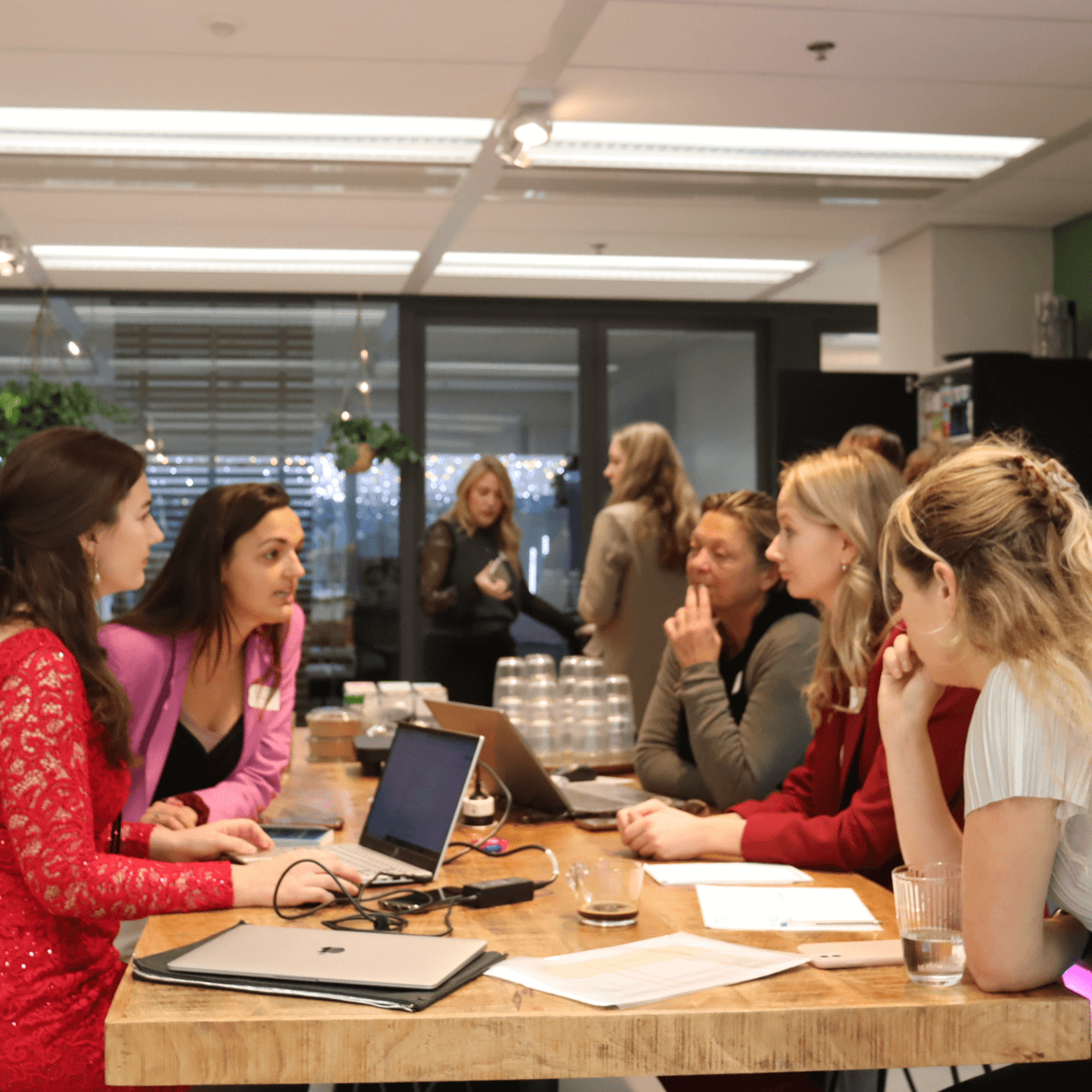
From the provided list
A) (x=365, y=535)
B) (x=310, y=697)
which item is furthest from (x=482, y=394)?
(x=310, y=697)

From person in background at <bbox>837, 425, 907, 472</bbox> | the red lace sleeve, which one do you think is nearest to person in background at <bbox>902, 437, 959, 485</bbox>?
person in background at <bbox>837, 425, 907, 472</bbox>

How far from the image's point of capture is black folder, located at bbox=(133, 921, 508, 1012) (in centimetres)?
137

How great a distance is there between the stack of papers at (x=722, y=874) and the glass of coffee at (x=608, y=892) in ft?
0.79

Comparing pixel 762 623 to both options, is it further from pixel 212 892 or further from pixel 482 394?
pixel 482 394

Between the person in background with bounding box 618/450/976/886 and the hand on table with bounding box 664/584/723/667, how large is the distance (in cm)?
22

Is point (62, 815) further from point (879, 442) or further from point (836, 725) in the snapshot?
point (879, 442)

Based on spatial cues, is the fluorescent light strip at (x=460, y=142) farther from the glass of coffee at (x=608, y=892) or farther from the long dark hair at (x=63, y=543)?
the glass of coffee at (x=608, y=892)

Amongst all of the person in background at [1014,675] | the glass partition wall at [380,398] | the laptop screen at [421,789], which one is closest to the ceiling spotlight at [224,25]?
the laptop screen at [421,789]

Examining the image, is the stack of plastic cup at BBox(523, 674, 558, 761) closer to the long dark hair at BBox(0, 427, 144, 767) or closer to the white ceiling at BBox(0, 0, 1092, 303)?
the long dark hair at BBox(0, 427, 144, 767)

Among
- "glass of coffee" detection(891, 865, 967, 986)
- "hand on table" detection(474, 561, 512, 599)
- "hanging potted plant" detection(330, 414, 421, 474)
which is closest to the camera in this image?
"glass of coffee" detection(891, 865, 967, 986)

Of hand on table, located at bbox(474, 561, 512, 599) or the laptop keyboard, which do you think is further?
hand on table, located at bbox(474, 561, 512, 599)

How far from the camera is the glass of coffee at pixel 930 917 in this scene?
146cm

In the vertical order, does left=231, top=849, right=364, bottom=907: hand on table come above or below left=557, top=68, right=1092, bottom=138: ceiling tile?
below

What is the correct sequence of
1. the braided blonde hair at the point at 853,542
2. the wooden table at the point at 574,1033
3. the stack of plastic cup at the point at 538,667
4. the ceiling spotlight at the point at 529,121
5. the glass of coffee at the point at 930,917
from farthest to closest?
the ceiling spotlight at the point at 529,121 → the stack of plastic cup at the point at 538,667 → the braided blonde hair at the point at 853,542 → the glass of coffee at the point at 930,917 → the wooden table at the point at 574,1033
